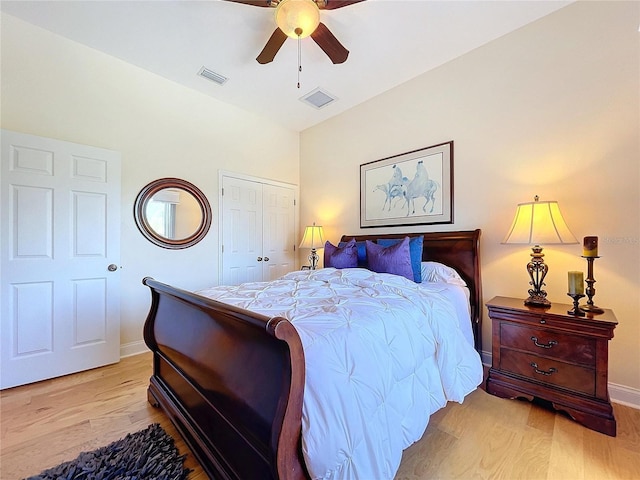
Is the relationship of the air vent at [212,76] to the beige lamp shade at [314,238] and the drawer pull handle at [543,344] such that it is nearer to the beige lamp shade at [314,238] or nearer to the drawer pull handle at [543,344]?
the beige lamp shade at [314,238]

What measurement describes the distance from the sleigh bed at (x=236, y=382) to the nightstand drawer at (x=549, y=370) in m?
0.61

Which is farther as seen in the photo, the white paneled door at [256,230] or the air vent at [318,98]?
the white paneled door at [256,230]

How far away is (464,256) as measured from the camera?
2547 millimetres

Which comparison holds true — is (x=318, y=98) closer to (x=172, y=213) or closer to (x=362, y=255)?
(x=362, y=255)

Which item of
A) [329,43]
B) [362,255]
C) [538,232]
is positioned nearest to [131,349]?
[362,255]

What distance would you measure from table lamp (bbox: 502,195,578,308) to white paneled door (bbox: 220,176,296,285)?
2.99 metres

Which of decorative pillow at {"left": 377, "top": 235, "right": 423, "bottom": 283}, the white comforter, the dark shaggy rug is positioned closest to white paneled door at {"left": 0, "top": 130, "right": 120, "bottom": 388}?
the dark shaggy rug

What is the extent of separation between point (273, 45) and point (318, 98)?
1286 millimetres

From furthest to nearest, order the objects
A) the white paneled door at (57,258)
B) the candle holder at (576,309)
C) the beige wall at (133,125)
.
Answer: the beige wall at (133,125), the white paneled door at (57,258), the candle holder at (576,309)

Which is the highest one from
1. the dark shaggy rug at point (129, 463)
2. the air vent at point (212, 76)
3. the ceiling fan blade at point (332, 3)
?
the air vent at point (212, 76)

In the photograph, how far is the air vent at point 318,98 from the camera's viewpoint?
3.33 metres

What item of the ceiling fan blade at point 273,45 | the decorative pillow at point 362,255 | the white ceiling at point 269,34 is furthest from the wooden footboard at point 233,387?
the white ceiling at point 269,34

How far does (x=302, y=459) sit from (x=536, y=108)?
2.95 m

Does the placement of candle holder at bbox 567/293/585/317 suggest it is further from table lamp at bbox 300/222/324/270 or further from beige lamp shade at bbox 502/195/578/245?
table lamp at bbox 300/222/324/270
